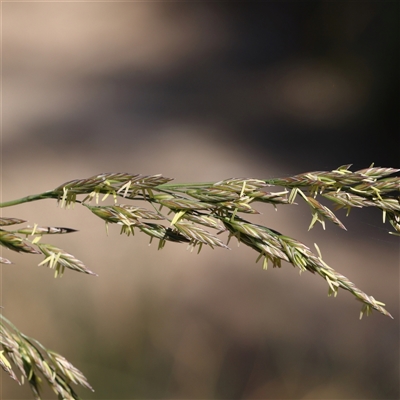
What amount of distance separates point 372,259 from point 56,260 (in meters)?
0.71

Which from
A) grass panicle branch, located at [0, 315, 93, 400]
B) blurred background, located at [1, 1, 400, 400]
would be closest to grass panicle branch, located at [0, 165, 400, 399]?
grass panicle branch, located at [0, 315, 93, 400]

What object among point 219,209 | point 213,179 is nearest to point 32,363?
point 219,209

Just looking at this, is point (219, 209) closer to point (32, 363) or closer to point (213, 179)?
point (32, 363)

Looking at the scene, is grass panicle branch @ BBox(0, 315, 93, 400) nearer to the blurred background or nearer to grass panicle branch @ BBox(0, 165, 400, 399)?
grass panicle branch @ BBox(0, 165, 400, 399)

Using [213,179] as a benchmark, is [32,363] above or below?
below

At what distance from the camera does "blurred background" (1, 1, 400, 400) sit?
23.8 inches

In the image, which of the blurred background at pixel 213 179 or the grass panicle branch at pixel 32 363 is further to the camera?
the blurred background at pixel 213 179

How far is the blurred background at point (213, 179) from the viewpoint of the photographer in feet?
1.98

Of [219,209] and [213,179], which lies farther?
[213,179]

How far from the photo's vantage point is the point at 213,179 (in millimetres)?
901

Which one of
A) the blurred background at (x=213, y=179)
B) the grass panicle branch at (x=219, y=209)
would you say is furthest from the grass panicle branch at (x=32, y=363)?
the blurred background at (x=213, y=179)

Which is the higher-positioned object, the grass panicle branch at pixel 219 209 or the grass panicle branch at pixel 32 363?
the grass panicle branch at pixel 219 209

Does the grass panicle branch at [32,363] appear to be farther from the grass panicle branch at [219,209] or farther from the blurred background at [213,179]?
the blurred background at [213,179]

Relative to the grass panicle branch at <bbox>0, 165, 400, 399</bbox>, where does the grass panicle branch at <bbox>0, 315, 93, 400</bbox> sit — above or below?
below
